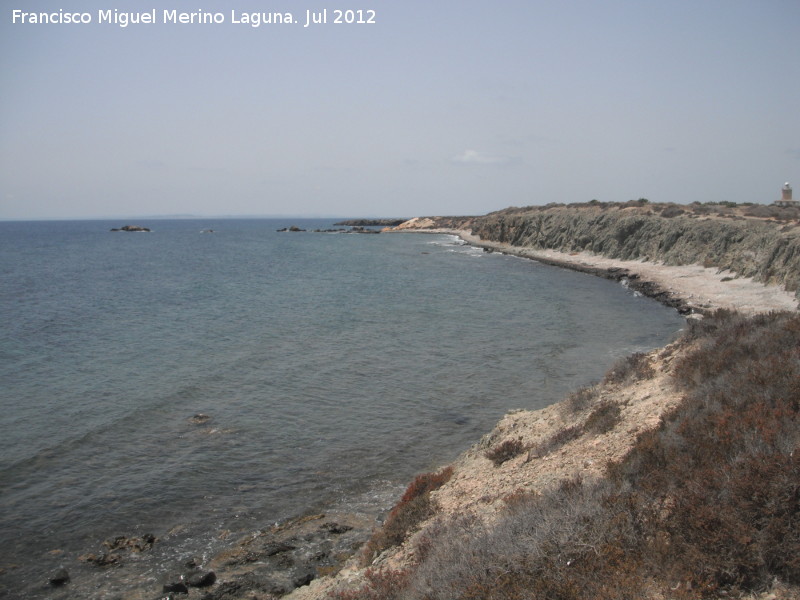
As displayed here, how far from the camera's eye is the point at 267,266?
218ft

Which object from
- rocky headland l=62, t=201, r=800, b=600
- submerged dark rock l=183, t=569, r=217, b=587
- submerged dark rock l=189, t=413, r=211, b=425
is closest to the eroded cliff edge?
rocky headland l=62, t=201, r=800, b=600

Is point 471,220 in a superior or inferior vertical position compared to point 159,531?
superior

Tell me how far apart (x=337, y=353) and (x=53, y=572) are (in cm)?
1574

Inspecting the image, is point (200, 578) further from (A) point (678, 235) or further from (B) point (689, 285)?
(A) point (678, 235)

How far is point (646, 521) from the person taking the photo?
6.73 meters

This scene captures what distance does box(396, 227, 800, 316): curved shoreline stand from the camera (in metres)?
31.7

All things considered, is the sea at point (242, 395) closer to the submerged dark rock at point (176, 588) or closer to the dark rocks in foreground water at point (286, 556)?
the dark rocks in foreground water at point (286, 556)

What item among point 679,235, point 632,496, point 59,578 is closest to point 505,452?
point 632,496

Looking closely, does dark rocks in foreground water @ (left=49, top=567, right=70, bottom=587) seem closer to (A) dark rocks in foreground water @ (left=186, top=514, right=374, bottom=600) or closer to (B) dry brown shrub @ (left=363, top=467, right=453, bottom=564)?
(A) dark rocks in foreground water @ (left=186, top=514, right=374, bottom=600)

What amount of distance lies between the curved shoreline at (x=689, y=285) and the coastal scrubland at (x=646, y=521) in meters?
15.9

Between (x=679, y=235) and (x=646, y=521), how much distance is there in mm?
55287

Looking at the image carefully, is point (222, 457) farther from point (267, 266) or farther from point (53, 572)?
point (267, 266)

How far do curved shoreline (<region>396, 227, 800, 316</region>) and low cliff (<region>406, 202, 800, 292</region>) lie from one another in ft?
3.15

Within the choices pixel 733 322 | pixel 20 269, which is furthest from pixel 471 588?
pixel 20 269
